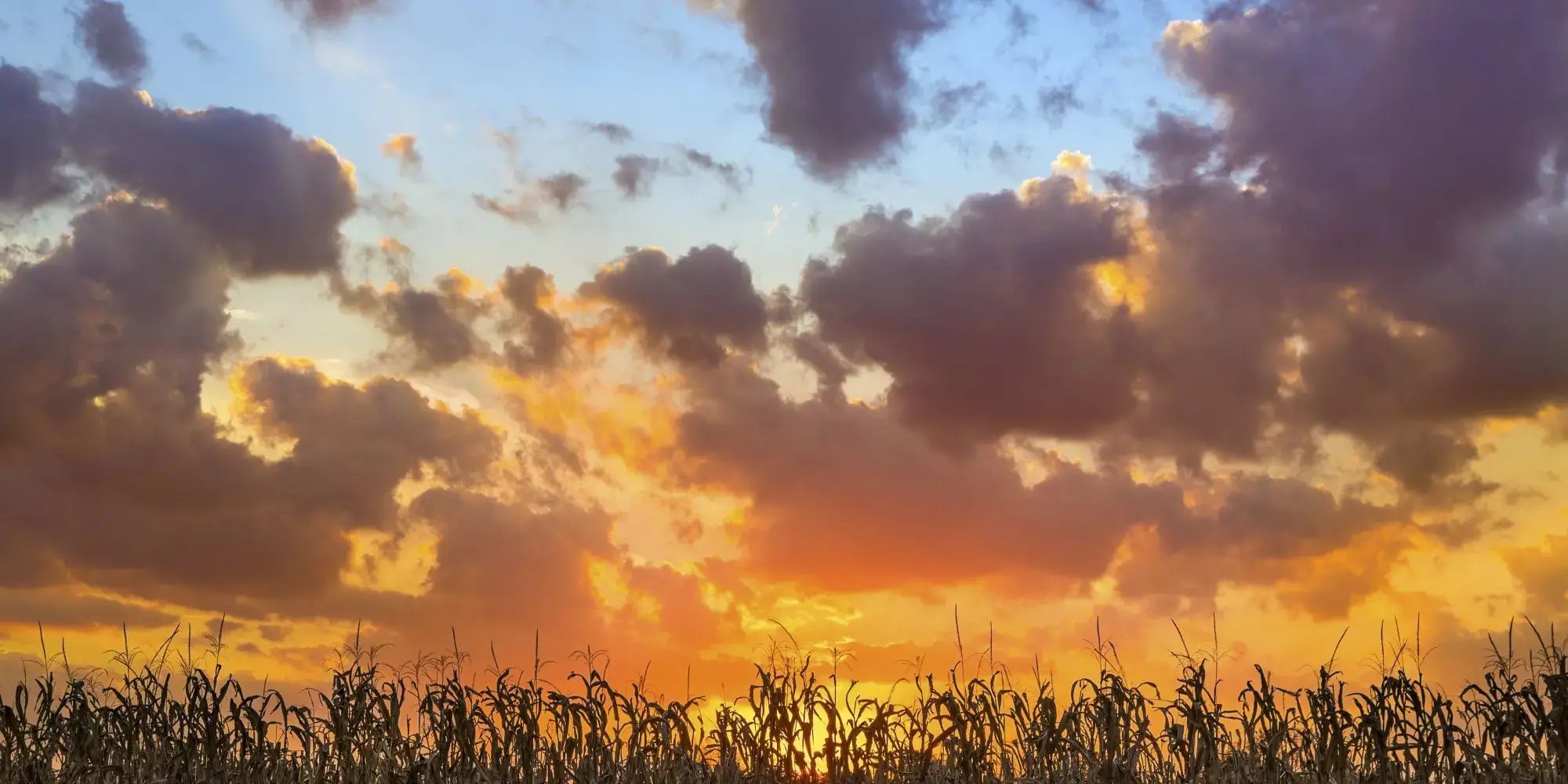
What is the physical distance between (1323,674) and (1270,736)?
121 cm

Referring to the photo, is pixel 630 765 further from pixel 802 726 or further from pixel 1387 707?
pixel 1387 707

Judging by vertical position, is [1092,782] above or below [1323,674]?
below

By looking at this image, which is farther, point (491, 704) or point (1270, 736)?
point (491, 704)

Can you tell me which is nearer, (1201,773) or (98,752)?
(1201,773)

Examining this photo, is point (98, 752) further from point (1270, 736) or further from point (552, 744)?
point (1270, 736)

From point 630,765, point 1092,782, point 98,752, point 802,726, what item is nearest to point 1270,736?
point 1092,782

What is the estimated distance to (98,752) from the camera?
53.8 feet

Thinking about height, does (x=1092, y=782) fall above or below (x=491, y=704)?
below

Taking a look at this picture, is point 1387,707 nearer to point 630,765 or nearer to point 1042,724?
point 1042,724

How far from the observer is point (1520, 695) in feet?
49.8

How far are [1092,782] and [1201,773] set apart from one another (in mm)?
1439

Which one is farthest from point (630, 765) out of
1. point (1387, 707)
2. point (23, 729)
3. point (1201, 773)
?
point (1387, 707)

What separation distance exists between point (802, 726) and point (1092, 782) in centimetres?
369

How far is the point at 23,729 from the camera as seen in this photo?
54.1ft
